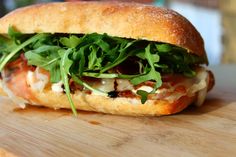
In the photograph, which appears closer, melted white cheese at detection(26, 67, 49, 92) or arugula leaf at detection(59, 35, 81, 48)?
arugula leaf at detection(59, 35, 81, 48)

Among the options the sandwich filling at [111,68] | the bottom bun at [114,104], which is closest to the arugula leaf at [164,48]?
the sandwich filling at [111,68]

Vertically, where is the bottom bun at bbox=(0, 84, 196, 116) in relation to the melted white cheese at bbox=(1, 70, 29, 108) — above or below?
above

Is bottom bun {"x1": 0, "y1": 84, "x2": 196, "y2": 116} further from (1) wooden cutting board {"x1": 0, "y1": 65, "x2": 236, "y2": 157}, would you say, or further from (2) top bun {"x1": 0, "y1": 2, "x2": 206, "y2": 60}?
(2) top bun {"x1": 0, "y1": 2, "x2": 206, "y2": 60}

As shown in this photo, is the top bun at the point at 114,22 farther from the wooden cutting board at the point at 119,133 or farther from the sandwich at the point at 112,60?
the wooden cutting board at the point at 119,133

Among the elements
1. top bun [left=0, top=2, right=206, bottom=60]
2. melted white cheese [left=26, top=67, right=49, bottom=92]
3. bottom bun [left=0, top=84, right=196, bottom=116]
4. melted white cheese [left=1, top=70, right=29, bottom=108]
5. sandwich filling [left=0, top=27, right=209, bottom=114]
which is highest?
top bun [left=0, top=2, right=206, bottom=60]

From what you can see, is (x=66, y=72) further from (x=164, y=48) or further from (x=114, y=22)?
(x=164, y=48)

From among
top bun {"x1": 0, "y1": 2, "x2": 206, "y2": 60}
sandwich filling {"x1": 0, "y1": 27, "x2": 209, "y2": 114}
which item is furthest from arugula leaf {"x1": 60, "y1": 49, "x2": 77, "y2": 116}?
top bun {"x1": 0, "y1": 2, "x2": 206, "y2": 60}

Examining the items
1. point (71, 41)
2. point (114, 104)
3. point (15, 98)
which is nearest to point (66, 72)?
point (71, 41)

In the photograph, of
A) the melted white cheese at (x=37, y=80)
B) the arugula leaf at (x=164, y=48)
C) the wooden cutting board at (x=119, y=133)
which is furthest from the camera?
the melted white cheese at (x=37, y=80)
